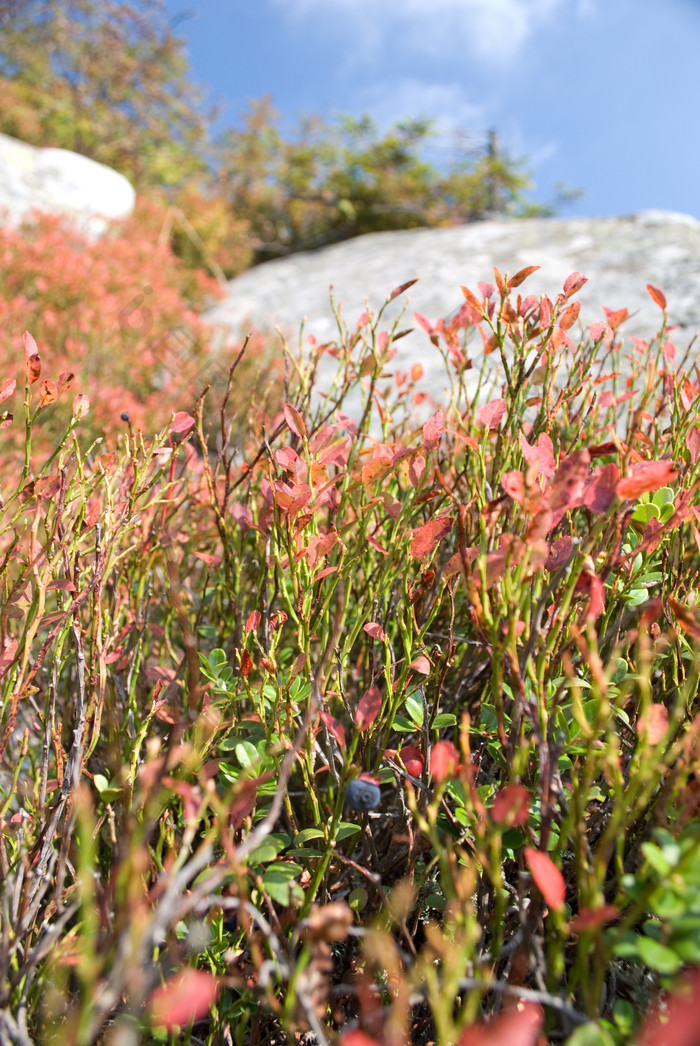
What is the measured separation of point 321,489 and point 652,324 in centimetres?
289

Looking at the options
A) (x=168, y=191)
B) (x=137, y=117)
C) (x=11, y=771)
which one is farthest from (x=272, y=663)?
(x=137, y=117)

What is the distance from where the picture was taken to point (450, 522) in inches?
41.5

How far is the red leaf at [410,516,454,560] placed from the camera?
103 cm

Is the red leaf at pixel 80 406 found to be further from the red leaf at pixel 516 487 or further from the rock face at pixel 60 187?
the rock face at pixel 60 187

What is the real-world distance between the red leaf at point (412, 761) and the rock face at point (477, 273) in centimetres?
275

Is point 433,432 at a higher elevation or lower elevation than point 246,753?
higher

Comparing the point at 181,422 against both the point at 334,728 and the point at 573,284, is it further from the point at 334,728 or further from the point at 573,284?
the point at 573,284

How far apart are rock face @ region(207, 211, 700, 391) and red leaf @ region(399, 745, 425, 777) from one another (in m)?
2.75

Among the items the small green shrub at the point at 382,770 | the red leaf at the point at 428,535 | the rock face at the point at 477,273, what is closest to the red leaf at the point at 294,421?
the small green shrub at the point at 382,770

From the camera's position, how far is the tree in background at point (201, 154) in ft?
31.0

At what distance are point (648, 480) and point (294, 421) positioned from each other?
24.0 inches

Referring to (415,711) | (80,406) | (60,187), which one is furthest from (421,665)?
(60,187)

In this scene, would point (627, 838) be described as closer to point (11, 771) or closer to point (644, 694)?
point (644, 694)

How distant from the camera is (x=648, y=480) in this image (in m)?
0.76
